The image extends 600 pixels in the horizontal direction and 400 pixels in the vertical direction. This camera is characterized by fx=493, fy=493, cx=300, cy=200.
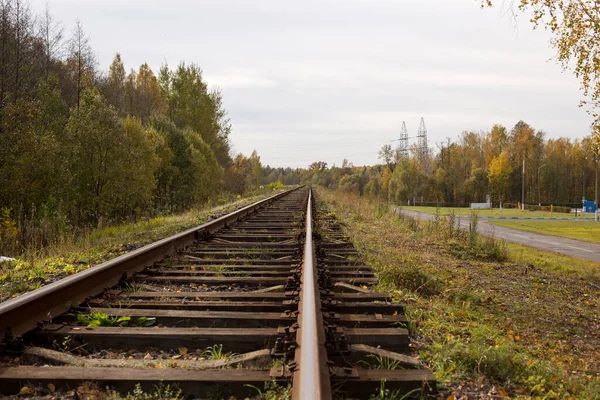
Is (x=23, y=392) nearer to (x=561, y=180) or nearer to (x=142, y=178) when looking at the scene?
(x=142, y=178)

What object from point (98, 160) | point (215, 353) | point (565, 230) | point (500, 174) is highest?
point (500, 174)

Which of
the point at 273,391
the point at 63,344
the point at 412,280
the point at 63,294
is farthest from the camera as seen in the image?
the point at 412,280

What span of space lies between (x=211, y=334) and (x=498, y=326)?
266 cm

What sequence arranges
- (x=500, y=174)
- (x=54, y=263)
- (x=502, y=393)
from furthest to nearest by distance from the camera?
(x=500, y=174)
(x=54, y=263)
(x=502, y=393)

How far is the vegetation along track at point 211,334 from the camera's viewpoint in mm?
2320

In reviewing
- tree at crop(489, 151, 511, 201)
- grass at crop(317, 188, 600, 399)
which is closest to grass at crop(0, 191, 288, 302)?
grass at crop(317, 188, 600, 399)

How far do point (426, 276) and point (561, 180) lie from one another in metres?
102

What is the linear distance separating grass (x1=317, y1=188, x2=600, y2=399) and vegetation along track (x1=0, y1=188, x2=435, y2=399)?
293mm

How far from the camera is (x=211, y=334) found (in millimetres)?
2941

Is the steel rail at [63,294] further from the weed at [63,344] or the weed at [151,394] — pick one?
the weed at [151,394]

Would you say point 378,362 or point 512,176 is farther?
point 512,176

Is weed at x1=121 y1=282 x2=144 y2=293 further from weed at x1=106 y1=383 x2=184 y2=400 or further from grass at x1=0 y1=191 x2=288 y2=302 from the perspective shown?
weed at x1=106 y1=383 x2=184 y2=400

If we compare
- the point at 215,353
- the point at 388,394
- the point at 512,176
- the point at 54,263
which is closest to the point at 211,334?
the point at 215,353

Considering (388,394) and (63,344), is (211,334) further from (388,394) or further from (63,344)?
(388,394)
